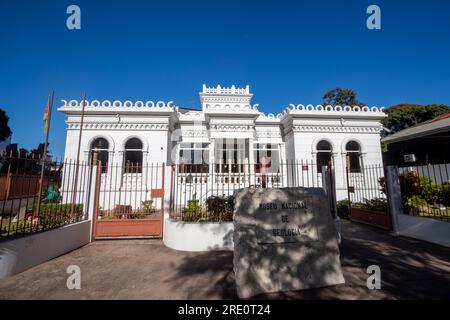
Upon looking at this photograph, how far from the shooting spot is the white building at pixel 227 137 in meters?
11.8

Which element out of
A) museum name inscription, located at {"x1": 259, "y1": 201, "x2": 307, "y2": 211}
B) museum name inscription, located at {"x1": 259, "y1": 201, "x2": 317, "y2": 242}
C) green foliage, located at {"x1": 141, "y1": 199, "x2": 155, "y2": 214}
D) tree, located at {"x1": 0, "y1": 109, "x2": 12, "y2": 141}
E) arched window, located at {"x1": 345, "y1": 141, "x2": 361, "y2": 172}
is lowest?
green foliage, located at {"x1": 141, "y1": 199, "x2": 155, "y2": 214}

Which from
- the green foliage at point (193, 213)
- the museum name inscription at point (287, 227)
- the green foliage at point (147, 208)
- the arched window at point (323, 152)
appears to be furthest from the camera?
the arched window at point (323, 152)

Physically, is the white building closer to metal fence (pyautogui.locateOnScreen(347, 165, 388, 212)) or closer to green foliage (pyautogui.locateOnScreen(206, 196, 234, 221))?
metal fence (pyautogui.locateOnScreen(347, 165, 388, 212))

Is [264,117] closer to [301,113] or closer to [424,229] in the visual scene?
[301,113]

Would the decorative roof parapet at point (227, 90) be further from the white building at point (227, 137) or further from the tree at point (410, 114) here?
the tree at point (410, 114)

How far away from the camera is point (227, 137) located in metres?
12.4

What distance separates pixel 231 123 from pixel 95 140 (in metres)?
7.80

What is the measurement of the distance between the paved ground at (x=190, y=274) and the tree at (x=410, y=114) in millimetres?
24834

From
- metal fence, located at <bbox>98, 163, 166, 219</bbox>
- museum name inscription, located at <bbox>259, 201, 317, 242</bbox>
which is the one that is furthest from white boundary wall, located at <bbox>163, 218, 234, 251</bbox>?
museum name inscription, located at <bbox>259, 201, 317, 242</bbox>

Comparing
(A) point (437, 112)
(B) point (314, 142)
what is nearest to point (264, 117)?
(B) point (314, 142)

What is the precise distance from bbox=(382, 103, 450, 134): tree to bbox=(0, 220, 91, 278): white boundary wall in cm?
2951

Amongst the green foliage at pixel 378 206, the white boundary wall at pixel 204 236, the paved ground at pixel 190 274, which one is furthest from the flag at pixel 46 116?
the green foliage at pixel 378 206

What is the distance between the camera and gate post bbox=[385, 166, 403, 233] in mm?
6840
